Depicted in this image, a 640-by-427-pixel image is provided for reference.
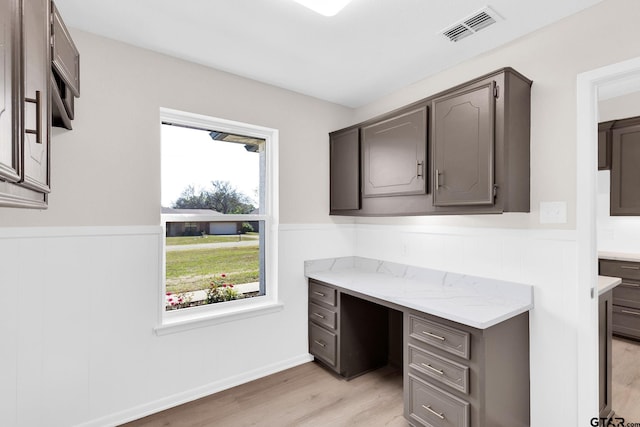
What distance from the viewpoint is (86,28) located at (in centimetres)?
201

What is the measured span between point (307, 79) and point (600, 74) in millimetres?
1958

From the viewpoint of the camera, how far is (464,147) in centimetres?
201

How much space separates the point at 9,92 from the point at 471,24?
2215mm

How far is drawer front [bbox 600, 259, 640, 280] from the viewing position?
3.33 metres

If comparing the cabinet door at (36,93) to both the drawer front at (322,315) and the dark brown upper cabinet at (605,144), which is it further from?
the dark brown upper cabinet at (605,144)

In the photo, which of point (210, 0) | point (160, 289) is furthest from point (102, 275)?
point (210, 0)

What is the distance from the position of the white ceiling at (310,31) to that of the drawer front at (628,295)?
305cm

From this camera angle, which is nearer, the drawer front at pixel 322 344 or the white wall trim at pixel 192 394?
the white wall trim at pixel 192 394

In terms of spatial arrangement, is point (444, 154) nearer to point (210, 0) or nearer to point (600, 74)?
point (600, 74)

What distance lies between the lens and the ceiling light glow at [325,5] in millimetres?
1702

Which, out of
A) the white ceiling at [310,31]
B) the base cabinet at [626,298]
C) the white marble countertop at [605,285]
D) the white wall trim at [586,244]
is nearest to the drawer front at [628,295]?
the base cabinet at [626,298]

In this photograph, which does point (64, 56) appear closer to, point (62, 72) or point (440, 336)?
point (62, 72)

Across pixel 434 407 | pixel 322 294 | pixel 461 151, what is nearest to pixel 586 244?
pixel 461 151

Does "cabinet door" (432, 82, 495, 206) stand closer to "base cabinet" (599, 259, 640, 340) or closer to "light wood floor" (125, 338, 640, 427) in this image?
"light wood floor" (125, 338, 640, 427)
